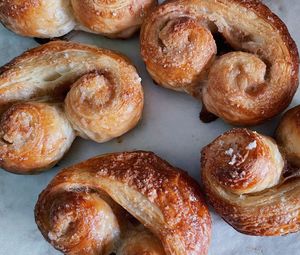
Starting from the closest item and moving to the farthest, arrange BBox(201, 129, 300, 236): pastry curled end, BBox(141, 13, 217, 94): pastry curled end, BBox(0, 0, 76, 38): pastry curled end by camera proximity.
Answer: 1. BBox(201, 129, 300, 236): pastry curled end
2. BBox(141, 13, 217, 94): pastry curled end
3. BBox(0, 0, 76, 38): pastry curled end

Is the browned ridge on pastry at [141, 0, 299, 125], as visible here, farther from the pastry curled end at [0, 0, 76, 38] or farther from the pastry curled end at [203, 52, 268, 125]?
the pastry curled end at [0, 0, 76, 38]

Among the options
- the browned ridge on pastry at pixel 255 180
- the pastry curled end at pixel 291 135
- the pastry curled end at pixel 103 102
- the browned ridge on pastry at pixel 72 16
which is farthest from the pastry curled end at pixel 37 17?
the pastry curled end at pixel 291 135

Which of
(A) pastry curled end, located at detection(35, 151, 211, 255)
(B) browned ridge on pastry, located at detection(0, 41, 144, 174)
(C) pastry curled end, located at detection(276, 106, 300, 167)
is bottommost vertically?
(A) pastry curled end, located at detection(35, 151, 211, 255)

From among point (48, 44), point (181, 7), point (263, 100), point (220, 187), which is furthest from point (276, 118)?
point (48, 44)

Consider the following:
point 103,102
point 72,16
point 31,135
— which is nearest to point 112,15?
point 72,16

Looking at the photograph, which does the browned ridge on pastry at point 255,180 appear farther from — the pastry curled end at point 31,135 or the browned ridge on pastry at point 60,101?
the pastry curled end at point 31,135

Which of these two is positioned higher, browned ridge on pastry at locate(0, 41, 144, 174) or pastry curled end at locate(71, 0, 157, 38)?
pastry curled end at locate(71, 0, 157, 38)

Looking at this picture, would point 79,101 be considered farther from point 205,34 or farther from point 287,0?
point 287,0

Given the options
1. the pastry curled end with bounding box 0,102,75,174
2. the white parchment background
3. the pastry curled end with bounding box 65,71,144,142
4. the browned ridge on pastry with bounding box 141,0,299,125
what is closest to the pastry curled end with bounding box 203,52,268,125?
the browned ridge on pastry with bounding box 141,0,299,125

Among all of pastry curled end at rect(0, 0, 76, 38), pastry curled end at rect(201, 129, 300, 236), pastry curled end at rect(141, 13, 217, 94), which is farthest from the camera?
pastry curled end at rect(0, 0, 76, 38)
